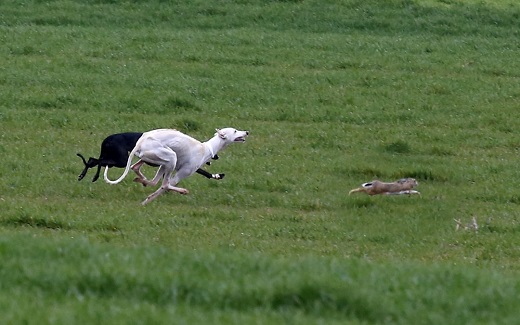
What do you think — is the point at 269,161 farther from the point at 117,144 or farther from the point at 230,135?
the point at 117,144

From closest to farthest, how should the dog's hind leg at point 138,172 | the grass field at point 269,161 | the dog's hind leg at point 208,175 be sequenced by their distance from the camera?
the grass field at point 269,161, the dog's hind leg at point 138,172, the dog's hind leg at point 208,175

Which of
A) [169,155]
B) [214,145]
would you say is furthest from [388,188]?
[169,155]

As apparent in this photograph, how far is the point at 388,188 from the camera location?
13953 millimetres

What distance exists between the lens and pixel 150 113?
19.1 meters

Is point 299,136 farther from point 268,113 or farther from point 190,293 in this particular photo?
point 190,293

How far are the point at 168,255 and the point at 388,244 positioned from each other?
403 cm

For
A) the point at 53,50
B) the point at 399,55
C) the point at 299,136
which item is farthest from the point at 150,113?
the point at 399,55

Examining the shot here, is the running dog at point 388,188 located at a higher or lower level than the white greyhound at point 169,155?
lower

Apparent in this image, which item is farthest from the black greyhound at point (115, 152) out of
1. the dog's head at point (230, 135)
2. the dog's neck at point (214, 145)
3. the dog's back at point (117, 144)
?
the dog's head at point (230, 135)

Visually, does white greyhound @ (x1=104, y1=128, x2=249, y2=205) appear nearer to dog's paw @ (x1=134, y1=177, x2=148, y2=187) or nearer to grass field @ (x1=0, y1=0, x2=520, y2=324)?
dog's paw @ (x1=134, y1=177, x2=148, y2=187)

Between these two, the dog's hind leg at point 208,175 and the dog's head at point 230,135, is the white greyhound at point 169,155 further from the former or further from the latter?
the dog's hind leg at point 208,175

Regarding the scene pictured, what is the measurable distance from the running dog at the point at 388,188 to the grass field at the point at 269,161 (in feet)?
0.63

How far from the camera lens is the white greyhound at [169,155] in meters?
13.5

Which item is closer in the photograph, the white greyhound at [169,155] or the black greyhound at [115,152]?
the white greyhound at [169,155]
